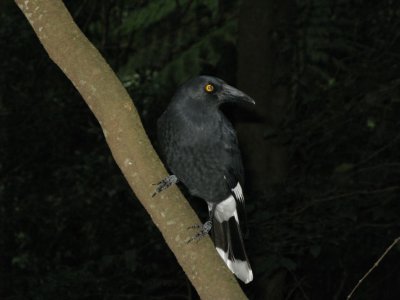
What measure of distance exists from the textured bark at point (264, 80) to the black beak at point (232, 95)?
252 centimetres

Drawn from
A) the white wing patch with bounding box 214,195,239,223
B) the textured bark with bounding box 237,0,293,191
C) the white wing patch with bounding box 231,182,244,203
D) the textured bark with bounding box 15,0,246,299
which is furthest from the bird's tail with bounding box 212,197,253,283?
the textured bark with bounding box 237,0,293,191

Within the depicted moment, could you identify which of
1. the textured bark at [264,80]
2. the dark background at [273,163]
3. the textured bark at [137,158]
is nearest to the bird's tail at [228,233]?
the dark background at [273,163]

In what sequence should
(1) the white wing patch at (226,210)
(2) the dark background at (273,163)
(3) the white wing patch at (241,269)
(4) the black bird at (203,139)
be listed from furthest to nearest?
1. (2) the dark background at (273,163)
2. (1) the white wing patch at (226,210)
3. (3) the white wing patch at (241,269)
4. (4) the black bird at (203,139)

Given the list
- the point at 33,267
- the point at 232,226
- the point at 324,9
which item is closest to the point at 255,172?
the point at 324,9

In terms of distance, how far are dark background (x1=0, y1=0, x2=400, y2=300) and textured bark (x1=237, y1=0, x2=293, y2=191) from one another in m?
0.01

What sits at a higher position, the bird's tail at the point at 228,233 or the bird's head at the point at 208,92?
the bird's head at the point at 208,92

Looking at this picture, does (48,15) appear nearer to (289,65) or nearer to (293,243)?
(293,243)

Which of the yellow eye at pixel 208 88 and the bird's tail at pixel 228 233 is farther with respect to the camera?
the bird's tail at pixel 228 233

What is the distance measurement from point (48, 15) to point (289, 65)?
13.8 feet

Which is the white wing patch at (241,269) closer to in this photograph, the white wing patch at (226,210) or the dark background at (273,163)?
the white wing patch at (226,210)

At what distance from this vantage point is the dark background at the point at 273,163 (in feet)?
17.7

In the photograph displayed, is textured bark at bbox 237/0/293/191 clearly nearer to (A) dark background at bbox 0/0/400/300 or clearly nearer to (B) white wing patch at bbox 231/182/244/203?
(A) dark background at bbox 0/0/400/300

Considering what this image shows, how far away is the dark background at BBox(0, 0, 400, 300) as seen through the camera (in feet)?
17.7

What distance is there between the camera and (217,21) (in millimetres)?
7215
